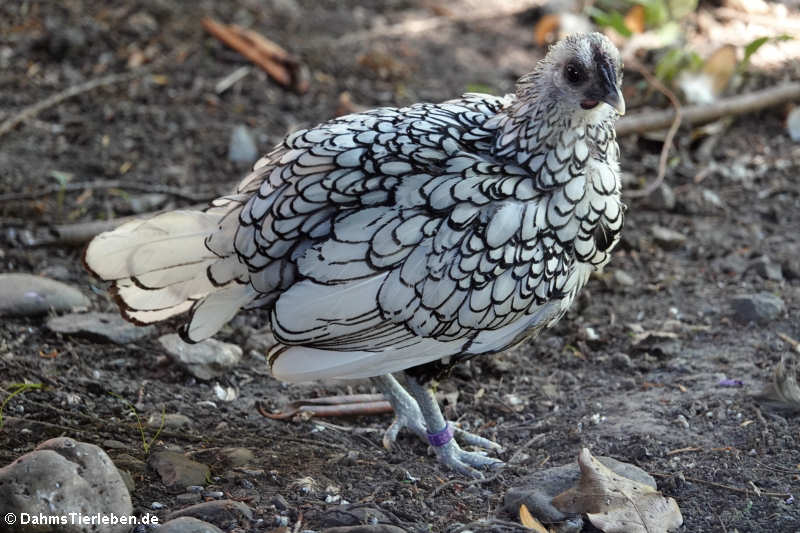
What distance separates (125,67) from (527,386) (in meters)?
4.06

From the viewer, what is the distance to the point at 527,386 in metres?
4.21

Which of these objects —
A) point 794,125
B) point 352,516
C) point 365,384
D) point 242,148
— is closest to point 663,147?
point 794,125

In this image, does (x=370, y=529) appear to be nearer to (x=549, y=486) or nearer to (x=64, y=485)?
(x=549, y=486)

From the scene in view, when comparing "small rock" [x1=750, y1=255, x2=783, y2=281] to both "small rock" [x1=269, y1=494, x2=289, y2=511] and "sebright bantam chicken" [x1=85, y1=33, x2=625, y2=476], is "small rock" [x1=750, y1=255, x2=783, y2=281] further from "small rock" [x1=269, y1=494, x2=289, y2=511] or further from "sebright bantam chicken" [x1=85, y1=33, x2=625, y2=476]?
"small rock" [x1=269, y1=494, x2=289, y2=511]

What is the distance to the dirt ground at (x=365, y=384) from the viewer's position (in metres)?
3.45

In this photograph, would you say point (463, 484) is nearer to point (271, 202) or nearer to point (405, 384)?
point (405, 384)

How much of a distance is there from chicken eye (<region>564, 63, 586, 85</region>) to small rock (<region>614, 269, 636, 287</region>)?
184 centimetres

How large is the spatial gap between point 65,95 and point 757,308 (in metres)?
4.50

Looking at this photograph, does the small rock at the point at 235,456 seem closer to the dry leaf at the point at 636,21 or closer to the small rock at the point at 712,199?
the small rock at the point at 712,199

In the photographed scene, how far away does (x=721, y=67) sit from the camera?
6375 mm

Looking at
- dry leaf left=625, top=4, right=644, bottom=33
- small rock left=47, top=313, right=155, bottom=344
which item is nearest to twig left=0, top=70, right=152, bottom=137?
small rock left=47, top=313, right=155, bottom=344

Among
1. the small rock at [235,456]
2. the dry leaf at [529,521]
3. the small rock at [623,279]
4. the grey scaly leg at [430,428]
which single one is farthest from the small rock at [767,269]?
the small rock at [235,456]

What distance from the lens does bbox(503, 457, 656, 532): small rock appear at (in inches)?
123

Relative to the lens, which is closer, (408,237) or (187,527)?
(187,527)
